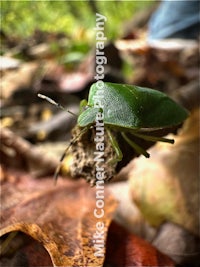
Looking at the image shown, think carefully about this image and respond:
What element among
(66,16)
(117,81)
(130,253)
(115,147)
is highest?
(66,16)

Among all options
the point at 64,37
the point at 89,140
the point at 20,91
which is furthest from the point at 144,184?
the point at 64,37

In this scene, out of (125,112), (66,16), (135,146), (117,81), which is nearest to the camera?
(125,112)

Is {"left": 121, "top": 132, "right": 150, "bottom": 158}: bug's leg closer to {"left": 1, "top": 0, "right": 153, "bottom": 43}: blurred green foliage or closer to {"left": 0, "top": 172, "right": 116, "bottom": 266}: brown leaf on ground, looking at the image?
{"left": 0, "top": 172, "right": 116, "bottom": 266}: brown leaf on ground

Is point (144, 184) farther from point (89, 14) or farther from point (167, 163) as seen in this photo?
point (89, 14)

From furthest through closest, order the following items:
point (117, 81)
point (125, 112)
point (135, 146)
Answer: point (117, 81) → point (135, 146) → point (125, 112)

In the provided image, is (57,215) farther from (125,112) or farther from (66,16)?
(66,16)

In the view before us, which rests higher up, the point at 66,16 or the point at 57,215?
the point at 66,16

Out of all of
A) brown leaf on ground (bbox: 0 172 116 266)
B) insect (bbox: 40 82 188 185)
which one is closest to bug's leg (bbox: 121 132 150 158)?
insect (bbox: 40 82 188 185)

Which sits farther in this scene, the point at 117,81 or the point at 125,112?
the point at 117,81

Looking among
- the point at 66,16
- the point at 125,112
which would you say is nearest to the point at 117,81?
the point at 66,16
